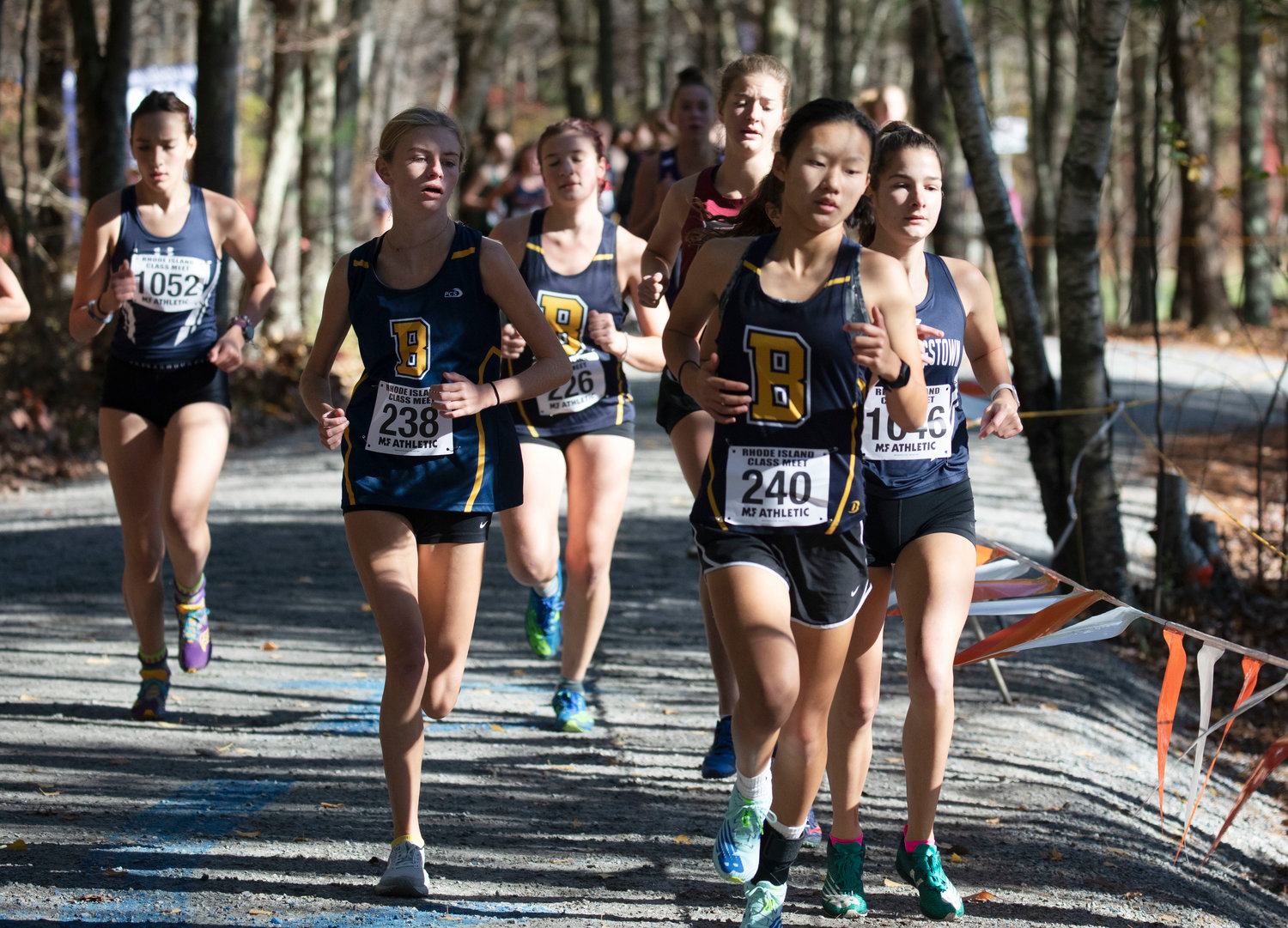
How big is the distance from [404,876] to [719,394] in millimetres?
→ 1575

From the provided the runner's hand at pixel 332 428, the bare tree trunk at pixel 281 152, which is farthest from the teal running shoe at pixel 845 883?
the bare tree trunk at pixel 281 152

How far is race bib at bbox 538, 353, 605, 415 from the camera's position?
5316 mm

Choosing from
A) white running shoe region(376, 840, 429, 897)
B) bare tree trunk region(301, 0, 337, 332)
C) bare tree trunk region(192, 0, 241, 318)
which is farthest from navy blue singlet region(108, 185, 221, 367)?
bare tree trunk region(301, 0, 337, 332)

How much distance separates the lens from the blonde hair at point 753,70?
15.9ft

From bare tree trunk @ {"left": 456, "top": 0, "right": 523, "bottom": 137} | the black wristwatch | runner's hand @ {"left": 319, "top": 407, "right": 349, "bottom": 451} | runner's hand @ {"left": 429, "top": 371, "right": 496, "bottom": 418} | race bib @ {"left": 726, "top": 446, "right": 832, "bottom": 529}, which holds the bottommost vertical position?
race bib @ {"left": 726, "top": 446, "right": 832, "bottom": 529}

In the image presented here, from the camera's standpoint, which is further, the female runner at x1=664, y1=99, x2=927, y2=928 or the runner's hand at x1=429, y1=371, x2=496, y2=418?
the runner's hand at x1=429, y1=371, x2=496, y2=418

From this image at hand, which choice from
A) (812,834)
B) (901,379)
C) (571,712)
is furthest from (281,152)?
(901,379)

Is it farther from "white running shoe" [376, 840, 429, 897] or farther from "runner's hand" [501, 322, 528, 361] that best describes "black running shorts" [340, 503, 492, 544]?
"runner's hand" [501, 322, 528, 361]

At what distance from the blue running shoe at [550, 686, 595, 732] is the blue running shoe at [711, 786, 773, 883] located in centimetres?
202

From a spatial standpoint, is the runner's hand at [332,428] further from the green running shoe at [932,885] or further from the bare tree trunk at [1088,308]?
the bare tree trunk at [1088,308]

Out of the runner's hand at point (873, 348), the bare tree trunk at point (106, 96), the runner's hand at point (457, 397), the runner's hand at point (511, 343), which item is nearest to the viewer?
the runner's hand at point (873, 348)

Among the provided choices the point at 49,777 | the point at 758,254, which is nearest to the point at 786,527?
the point at 758,254

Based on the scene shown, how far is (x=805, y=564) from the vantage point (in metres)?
3.50

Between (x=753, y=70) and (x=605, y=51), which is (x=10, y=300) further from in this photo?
(x=605, y=51)
